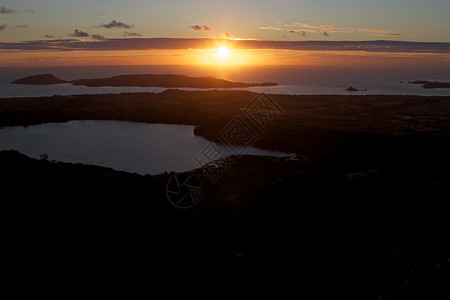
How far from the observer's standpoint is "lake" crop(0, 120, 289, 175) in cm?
5209

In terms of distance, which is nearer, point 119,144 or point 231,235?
point 231,235

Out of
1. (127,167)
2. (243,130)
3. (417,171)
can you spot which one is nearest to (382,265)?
(417,171)

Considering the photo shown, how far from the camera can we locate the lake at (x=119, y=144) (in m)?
52.1

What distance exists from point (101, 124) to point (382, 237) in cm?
7501

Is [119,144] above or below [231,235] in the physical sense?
below

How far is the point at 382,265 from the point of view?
1712 cm

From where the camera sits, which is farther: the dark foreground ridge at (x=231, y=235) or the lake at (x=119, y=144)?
the lake at (x=119, y=144)

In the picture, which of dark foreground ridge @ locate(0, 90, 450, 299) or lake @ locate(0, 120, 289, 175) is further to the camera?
lake @ locate(0, 120, 289, 175)

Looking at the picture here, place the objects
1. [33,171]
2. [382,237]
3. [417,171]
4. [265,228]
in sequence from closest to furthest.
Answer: [382,237] < [265,228] < [417,171] < [33,171]

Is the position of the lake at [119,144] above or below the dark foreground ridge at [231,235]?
below

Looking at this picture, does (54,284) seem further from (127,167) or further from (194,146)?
(194,146)

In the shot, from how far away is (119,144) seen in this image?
63.4 m

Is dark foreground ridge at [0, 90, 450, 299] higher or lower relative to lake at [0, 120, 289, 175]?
higher

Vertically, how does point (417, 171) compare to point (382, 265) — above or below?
above
